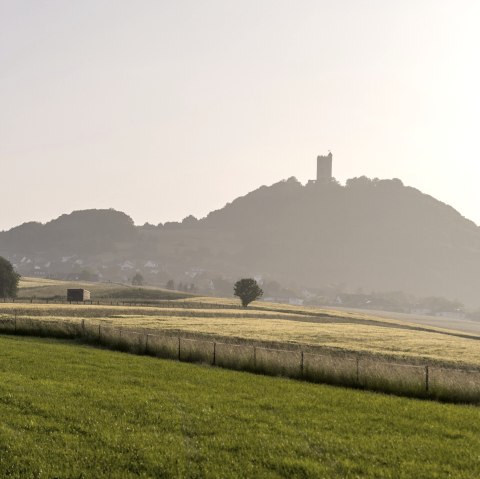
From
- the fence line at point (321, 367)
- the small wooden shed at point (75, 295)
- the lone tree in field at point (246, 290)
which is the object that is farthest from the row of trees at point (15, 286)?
the fence line at point (321, 367)

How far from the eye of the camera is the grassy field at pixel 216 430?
47.2 ft

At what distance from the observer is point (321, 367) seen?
29.0 metres

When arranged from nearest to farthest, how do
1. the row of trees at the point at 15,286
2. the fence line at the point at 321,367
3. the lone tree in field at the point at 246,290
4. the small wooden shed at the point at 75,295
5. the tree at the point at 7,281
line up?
the fence line at the point at 321,367, the tree at the point at 7,281, the small wooden shed at the point at 75,295, the row of trees at the point at 15,286, the lone tree in field at the point at 246,290

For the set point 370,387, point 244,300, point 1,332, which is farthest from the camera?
point 244,300

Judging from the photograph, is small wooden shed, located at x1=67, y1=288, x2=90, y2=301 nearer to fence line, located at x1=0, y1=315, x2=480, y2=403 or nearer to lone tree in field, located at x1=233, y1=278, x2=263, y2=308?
lone tree in field, located at x1=233, y1=278, x2=263, y2=308

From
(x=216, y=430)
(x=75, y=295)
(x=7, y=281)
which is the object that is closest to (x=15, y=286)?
(x=7, y=281)

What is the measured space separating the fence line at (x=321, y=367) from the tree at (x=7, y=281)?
96115mm

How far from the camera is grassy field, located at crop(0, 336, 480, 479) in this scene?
566 inches

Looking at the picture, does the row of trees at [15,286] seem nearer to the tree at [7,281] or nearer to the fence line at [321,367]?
the tree at [7,281]

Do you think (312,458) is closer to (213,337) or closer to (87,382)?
(87,382)

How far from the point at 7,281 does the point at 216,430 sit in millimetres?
124540

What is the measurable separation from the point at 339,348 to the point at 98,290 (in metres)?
139

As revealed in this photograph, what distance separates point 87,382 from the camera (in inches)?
970

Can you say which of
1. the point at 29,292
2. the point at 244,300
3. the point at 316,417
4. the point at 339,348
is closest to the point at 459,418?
the point at 316,417
